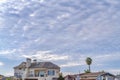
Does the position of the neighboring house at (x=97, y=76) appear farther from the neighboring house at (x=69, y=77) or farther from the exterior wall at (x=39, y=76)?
the exterior wall at (x=39, y=76)

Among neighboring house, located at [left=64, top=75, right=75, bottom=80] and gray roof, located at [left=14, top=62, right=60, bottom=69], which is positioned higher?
gray roof, located at [left=14, top=62, right=60, bottom=69]

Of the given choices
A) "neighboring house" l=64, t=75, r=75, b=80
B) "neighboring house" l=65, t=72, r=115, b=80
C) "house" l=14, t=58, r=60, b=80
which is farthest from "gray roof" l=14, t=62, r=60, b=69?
"neighboring house" l=65, t=72, r=115, b=80

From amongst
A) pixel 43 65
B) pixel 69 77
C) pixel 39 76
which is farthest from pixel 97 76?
pixel 39 76

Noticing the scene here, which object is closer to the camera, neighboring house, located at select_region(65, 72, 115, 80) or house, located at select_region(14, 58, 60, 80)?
neighboring house, located at select_region(65, 72, 115, 80)

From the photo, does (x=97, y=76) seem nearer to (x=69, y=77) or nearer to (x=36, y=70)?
(x=69, y=77)

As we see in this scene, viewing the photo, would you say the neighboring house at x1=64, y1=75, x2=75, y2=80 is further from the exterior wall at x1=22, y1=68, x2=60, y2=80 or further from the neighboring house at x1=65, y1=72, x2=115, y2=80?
the neighboring house at x1=65, y1=72, x2=115, y2=80

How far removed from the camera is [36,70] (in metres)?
90.2

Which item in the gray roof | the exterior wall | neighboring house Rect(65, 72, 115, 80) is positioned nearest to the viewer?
neighboring house Rect(65, 72, 115, 80)

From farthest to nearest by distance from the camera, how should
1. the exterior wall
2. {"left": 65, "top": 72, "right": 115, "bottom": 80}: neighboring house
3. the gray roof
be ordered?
the gray roof, the exterior wall, {"left": 65, "top": 72, "right": 115, "bottom": 80}: neighboring house

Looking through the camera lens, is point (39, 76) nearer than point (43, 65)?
No

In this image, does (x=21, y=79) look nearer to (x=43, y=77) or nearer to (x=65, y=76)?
(x=43, y=77)

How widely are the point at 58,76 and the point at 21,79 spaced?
12246mm

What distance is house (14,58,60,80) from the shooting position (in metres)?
88.9

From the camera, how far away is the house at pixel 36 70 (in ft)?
Result: 292
